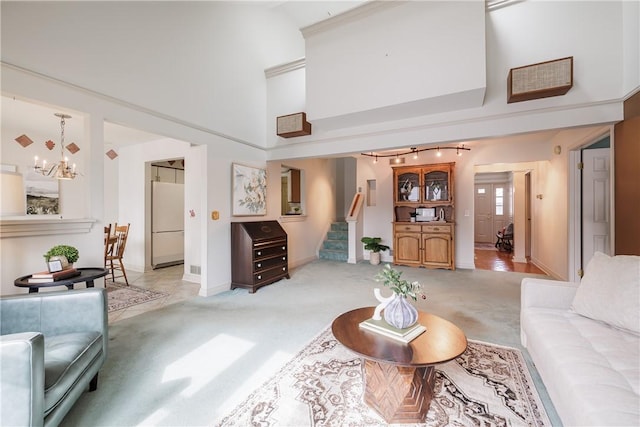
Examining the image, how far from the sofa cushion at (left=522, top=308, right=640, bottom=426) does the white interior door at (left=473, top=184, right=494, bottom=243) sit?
362 inches

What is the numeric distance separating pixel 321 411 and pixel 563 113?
396 centimetres

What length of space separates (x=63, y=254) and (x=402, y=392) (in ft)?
9.44

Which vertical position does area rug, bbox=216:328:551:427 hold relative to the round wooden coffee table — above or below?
below

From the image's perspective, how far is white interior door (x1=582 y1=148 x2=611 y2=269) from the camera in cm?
388

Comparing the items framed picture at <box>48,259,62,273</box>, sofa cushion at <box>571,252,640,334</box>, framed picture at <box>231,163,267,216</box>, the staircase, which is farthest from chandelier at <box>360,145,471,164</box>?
framed picture at <box>48,259,62,273</box>

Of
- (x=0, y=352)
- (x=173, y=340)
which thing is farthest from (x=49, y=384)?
(x=173, y=340)

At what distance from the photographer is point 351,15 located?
3807mm

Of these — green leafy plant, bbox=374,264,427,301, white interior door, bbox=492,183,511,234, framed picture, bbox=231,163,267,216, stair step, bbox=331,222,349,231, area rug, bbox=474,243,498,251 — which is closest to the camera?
green leafy plant, bbox=374,264,427,301

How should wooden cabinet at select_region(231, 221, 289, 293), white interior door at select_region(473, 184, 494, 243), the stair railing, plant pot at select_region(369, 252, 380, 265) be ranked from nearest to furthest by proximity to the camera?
wooden cabinet at select_region(231, 221, 289, 293), plant pot at select_region(369, 252, 380, 265), the stair railing, white interior door at select_region(473, 184, 494, 243)

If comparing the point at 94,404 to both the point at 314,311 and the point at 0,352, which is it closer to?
the point at 0,352

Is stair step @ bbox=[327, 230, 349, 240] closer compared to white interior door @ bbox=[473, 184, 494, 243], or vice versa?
stair step @ bbox=[327, 230, 349, 240]

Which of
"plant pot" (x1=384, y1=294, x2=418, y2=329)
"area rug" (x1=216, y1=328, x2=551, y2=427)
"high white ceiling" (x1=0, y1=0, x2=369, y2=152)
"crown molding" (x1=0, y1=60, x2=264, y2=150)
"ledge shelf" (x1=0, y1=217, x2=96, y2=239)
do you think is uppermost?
"high white ceiling" (x1=0, y1=0, x2=369, y2=152)

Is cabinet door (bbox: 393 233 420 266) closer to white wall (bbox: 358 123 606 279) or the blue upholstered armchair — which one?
white wall (bbox: 358 123 606 279)

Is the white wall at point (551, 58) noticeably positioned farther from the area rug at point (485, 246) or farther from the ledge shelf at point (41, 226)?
the area rug at point (485, 246)
